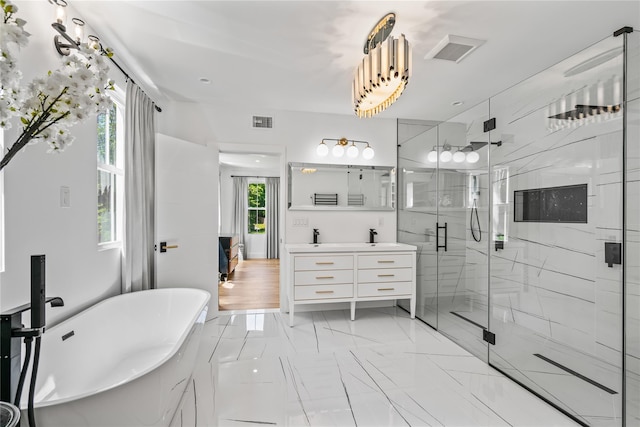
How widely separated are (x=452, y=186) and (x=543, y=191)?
982mm

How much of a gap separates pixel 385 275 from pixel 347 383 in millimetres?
1469

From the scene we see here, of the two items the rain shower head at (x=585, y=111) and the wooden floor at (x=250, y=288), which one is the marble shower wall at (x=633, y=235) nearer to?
the rain shower head at (x=585, y=111)

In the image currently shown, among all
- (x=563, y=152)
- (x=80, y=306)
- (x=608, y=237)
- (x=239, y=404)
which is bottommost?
(x=239, y=404)

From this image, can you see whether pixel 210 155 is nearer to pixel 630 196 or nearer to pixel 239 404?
pixel 239 404

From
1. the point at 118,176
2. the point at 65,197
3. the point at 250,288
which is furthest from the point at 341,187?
the point at 65,197

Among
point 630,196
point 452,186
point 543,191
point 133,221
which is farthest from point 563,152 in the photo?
point 133,221

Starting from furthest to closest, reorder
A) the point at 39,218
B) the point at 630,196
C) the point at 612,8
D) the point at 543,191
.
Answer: the point at 543,191, the point at 612,8, the point at 39,218, the point at 630,196

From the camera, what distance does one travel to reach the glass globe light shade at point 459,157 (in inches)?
113

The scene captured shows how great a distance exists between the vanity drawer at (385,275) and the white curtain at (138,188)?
2.14m

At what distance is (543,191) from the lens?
2072 mm

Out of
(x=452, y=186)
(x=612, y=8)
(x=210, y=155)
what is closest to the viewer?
(x=612, y=8)

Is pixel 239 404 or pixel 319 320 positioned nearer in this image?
pixel 239 404

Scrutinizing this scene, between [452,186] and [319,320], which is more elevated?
[452,186]

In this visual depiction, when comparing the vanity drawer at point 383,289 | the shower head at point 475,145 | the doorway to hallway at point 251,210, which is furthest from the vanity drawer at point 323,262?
the doorway to hallway at point 251,210
